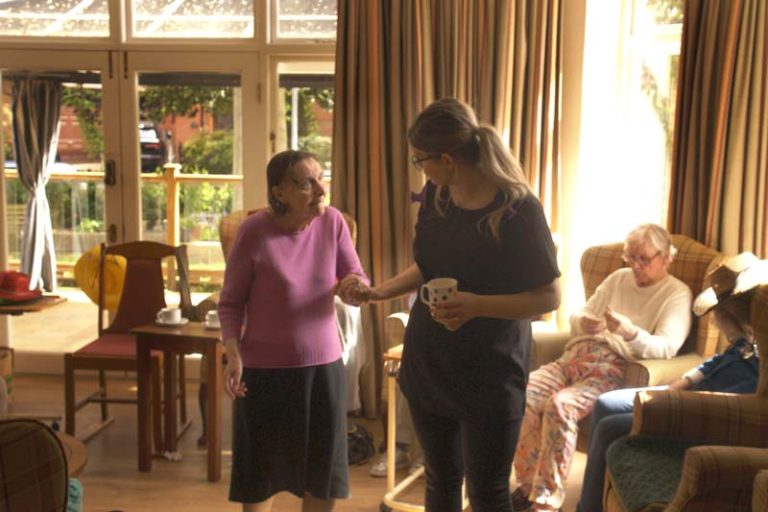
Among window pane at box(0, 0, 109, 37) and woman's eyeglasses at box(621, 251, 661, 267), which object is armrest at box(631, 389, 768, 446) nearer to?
woman's eyeglasses at box(621, 251, 661, 267)

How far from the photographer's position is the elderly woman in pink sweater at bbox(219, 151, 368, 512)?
2.54 metres

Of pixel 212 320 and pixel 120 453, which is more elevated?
pixel 212 320

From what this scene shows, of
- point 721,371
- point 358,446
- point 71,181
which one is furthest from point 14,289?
point 721,371

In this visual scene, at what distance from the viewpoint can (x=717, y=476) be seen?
2.24 m

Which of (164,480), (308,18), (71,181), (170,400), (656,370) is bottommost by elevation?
(164,480)

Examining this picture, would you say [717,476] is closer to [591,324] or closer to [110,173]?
[591,324]

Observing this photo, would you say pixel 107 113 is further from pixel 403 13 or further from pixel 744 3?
pixel 744 3

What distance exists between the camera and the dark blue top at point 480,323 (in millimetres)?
2084

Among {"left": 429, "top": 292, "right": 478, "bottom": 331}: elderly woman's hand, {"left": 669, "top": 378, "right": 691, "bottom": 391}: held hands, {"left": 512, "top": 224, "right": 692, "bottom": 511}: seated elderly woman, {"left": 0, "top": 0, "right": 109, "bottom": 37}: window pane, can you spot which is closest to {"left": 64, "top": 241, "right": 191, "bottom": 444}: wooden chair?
{"left": 0, "top": 0, "right": 109, "bottom": 37}: window pane

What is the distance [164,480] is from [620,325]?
1.92 m

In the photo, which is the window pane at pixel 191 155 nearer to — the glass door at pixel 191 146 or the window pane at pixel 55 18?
the glass door at pixel 191 146

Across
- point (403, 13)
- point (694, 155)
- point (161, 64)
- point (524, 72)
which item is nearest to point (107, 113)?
point (161, 64)

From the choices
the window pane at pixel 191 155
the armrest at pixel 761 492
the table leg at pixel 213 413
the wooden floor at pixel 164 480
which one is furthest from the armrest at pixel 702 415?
the window pane at pixel 191 155

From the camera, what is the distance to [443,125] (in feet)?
6.97
